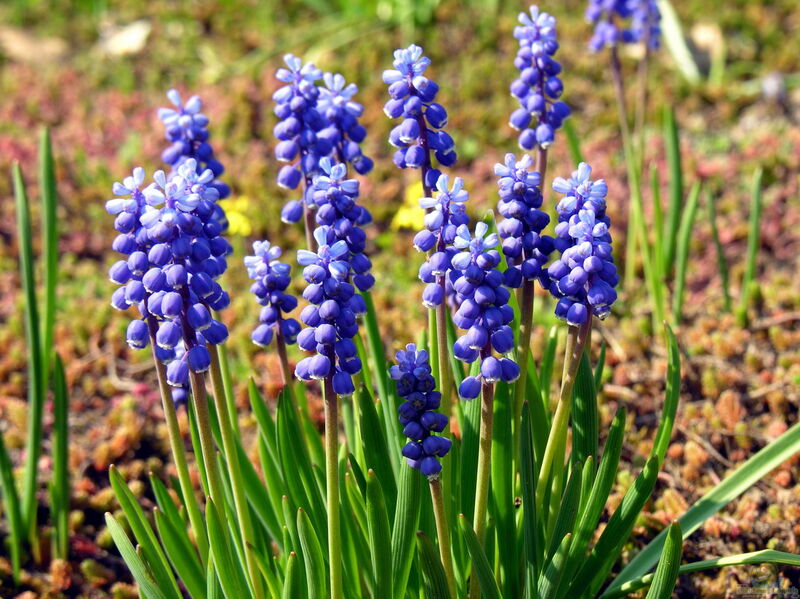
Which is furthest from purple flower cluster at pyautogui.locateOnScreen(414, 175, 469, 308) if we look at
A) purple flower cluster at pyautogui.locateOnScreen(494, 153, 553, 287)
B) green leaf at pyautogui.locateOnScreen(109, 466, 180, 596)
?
green leaf at pyautogui.locateOnScreen(109, 466, 180, 596)

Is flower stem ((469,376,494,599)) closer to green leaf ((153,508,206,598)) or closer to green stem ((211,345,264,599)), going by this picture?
green stem ((211,345,264,599))

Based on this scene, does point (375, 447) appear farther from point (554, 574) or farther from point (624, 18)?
point (624, 18)

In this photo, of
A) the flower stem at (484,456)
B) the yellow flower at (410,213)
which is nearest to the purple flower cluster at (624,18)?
the yellow flower at (410,213)

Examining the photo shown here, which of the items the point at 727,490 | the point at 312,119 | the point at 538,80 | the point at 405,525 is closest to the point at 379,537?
the point at 405,525

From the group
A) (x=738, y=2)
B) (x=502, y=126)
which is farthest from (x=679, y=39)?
(x=502, y=126)

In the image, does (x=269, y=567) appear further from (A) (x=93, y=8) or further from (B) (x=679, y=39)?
(A) (x=93, y=8)

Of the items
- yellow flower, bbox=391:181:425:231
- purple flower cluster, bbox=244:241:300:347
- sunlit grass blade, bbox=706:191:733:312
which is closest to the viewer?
purple flower cluster, bbox=244:241:300:347

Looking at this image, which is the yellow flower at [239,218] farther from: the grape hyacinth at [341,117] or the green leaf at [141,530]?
the green leaf at [141,530]
